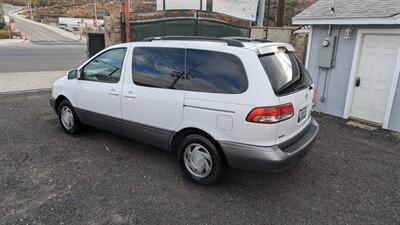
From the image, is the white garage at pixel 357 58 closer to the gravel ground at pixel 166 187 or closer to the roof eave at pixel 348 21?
the roof eave at pixel 348 21

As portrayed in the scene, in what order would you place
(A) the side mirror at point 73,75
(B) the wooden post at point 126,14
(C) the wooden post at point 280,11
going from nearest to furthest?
1. (A) the side mirror at point 73,75
2. (B) the wooden post at point 126,14
3. (C) the wooden post at point 280,11

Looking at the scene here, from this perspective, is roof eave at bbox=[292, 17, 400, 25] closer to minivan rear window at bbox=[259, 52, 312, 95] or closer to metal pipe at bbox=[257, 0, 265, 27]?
minivan rear window at bbox=[259, 52, 312, 95]

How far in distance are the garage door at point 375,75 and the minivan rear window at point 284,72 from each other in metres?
3.29

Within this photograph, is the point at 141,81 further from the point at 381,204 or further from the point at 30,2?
the point at 30,2

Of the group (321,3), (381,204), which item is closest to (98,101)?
Result: (381,204)

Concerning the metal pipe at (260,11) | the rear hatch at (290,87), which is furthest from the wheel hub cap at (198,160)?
the metal pipe at (260,11)

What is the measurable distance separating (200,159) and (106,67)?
85.7 inches

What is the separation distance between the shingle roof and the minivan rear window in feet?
11.0

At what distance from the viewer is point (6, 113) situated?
21.2 feet

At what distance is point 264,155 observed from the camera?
9.95 feet

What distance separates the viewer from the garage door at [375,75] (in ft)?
19.5

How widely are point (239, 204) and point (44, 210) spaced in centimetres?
214

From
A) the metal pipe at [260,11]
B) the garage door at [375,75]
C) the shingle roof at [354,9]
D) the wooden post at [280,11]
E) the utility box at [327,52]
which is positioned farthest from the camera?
the wooden post at [280,11]

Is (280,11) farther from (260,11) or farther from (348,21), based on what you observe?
(348,21)
